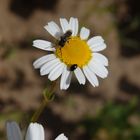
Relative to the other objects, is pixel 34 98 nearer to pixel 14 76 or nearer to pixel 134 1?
pixel 14 76

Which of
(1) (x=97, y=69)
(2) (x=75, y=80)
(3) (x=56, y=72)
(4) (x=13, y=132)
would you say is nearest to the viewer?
(4) (x=13, y=132)

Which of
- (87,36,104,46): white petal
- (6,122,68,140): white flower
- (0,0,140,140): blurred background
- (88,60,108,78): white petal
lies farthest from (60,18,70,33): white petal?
(0,0,140,140): blurred background

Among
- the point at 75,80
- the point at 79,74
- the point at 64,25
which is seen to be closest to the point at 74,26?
the point at 64,25

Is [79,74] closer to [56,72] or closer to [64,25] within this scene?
[56,72]

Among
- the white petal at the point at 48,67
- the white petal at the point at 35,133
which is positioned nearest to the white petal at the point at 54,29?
the white petal at the point at 48,67

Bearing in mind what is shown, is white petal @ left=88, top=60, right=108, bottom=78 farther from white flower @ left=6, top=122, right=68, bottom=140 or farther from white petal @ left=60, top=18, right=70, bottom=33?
white flower @ left=6, top=122, right=68, bottom=140

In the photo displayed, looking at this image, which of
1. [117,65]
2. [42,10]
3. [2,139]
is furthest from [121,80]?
[2,139]
